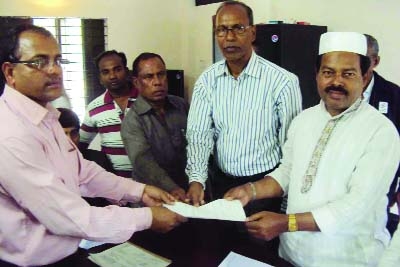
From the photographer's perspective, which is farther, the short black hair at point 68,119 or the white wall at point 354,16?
the white wall at point 354,16

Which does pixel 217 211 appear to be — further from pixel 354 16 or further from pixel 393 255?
pixel 354 16

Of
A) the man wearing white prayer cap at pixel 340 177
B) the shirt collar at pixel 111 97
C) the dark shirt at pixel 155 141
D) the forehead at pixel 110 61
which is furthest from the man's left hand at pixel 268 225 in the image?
the forehead at pixel 110 61

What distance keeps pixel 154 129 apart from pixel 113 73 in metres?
0.78

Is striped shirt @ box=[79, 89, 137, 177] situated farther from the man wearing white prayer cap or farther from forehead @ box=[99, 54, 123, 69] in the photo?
the man wearing white prayer cap

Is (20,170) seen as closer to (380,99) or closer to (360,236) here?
(360,236)

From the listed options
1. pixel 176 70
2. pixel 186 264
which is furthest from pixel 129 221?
pixel 176 70

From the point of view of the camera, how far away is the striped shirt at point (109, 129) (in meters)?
2.69

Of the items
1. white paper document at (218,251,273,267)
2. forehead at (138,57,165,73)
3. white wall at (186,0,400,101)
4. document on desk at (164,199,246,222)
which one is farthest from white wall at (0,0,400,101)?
white paper document at (218,251,273,267)

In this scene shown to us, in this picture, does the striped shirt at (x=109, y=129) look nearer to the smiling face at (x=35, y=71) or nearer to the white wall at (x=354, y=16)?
the smiling face at (x=35, y=71)

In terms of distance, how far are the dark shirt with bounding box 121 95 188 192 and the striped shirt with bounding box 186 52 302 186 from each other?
0.21m

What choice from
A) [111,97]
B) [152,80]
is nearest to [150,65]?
[152,80]

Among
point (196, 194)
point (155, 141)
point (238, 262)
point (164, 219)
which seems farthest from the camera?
point (155, 141)

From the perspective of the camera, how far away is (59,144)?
1398 mm

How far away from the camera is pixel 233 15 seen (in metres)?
2.00
